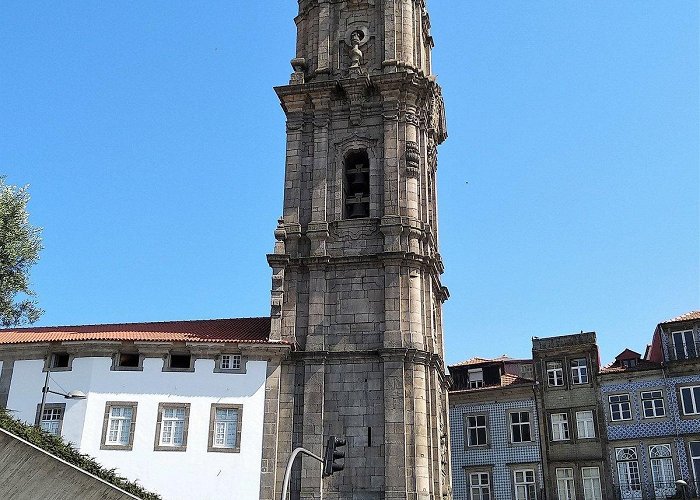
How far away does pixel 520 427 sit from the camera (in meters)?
37.9

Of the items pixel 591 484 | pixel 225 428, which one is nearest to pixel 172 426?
pixel 225 428

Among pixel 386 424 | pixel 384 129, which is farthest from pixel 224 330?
pixel 384 129

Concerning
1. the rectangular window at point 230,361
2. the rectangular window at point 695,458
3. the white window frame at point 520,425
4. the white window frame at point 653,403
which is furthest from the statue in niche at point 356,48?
the rectangular window at point 695,458

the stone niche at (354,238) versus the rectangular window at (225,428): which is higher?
the stone niche at (354,238)

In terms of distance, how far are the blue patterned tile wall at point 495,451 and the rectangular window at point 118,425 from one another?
52.4 feet

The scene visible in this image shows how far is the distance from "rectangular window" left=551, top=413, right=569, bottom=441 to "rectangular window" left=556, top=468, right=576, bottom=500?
143cm

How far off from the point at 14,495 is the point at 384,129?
823 inches

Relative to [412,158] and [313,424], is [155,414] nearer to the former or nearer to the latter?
[313,424]

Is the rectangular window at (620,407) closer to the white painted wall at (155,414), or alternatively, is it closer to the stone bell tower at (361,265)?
the stone bell tower at (361,265)

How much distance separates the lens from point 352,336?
30953 millimetres

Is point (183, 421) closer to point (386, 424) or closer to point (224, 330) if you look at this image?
point (224, 330)

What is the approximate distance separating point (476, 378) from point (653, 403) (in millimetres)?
8293

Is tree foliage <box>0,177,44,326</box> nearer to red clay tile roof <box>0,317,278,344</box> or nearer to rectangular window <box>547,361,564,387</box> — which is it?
red clay tile roof <box>0,317,278,344</box>

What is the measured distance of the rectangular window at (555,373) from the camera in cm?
3803
